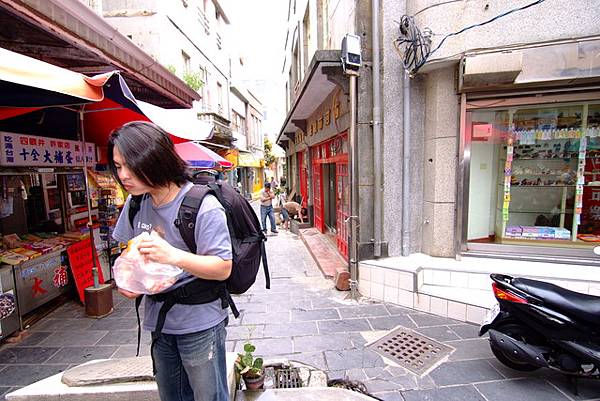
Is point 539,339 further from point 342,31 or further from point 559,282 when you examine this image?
point 342,31

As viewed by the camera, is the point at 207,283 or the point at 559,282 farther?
the point at 559,282

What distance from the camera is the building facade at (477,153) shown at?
416 cm

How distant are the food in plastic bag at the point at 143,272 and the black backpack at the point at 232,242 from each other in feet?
0.40

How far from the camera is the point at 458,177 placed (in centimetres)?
473

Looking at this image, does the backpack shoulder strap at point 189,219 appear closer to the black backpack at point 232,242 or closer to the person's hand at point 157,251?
the black backpack at point 232,242

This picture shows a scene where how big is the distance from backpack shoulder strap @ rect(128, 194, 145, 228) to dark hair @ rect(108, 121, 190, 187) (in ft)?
0.74

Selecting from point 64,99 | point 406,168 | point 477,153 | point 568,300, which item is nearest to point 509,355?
point 568,300

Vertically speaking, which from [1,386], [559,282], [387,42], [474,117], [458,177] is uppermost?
[387,42]

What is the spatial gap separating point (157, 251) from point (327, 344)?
286 cm

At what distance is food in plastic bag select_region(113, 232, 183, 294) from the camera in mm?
1521

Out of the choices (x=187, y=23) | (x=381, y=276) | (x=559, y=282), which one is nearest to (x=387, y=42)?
(x=381, y=276)

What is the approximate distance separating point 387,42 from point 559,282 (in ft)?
13.7

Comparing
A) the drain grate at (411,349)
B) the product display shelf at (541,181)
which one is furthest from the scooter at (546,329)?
the product display shelf at (541,181)

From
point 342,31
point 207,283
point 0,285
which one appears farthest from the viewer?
point 342,31
